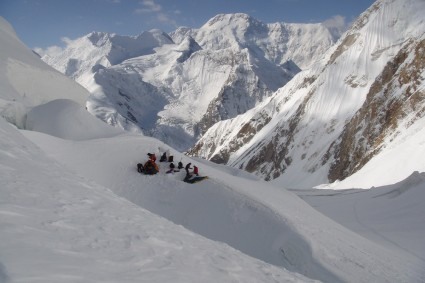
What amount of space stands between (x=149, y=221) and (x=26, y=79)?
24918mm

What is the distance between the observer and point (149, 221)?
9.34 metres

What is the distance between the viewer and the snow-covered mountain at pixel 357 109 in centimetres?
8266

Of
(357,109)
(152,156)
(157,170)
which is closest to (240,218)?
(157,170)

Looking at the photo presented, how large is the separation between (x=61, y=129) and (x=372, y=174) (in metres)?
45.8

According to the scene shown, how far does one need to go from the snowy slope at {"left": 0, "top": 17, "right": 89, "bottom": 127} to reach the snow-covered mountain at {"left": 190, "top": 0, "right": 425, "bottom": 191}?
147 ft

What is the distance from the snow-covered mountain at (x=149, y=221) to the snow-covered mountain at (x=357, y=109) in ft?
143

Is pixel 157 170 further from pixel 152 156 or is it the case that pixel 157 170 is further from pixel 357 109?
pixel 357 109

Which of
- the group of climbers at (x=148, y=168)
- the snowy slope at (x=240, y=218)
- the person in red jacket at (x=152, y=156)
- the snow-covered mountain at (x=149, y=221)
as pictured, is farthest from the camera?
the person in red jacket at (x=152, y=156)

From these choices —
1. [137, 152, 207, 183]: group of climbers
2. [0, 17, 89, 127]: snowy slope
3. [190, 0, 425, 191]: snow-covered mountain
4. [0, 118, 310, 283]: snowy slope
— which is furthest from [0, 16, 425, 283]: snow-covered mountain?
[190, 0, 425, 191]: snow-covered mountain

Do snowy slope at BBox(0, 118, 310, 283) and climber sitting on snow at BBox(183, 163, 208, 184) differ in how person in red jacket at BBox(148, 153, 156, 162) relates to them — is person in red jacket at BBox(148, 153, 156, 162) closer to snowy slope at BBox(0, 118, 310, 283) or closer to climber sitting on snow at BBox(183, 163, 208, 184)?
Answer: climber sitting on snow at BBox(183, 163, 208, 184)

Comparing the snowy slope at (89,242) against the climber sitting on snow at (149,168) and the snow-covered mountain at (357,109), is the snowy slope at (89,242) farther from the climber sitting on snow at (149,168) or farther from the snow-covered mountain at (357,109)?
the snow-covered mountain at (357,109)

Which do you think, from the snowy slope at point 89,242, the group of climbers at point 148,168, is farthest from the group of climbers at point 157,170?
the snowy slope at point 89,242

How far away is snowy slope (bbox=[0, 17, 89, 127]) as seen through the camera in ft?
94.1

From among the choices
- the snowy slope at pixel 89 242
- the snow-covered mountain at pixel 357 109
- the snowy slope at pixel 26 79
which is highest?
the snow-covered mountain at pixel 357 109
